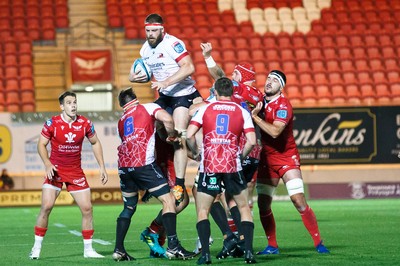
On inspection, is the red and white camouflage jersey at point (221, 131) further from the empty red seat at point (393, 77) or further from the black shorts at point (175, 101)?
the empty red seat at point (393, 77)

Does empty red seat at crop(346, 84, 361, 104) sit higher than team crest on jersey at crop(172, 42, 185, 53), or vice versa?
team crest on jersey at crop(172, 42, 185, 53)

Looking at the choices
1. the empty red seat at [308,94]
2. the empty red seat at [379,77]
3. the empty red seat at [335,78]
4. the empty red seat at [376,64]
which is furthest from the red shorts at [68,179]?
the empty red seat at [376,64]

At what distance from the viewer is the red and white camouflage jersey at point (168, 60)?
484 inches

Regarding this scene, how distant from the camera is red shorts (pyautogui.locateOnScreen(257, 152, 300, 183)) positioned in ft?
40.4

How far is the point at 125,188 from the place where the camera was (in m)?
12.0

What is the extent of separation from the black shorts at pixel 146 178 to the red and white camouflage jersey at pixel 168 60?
3.89ft

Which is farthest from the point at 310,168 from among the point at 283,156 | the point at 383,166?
the point at 283,156

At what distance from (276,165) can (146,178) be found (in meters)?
1.77

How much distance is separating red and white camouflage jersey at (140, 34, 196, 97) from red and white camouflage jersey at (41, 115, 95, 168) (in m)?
1.16

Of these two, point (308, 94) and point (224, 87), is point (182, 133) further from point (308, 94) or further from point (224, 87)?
point (308, 94)

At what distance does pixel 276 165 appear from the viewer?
12359mm

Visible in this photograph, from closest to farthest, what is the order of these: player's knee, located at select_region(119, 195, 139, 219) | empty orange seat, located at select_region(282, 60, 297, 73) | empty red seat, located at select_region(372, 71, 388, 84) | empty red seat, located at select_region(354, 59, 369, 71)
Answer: player's knee, located at select_region(119, 195, 139, 219) → empty red seat, located at select_region(372, 71, 388, 84) → empty orange seat, located at select_region(282, 60, 297, 73) → empty red seat, located at select_region(354, 59, 369, 71)

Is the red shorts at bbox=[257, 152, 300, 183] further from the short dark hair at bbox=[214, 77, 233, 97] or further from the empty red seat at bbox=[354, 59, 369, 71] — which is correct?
the empty red seat at bbox=[354, 59, 369, 71]

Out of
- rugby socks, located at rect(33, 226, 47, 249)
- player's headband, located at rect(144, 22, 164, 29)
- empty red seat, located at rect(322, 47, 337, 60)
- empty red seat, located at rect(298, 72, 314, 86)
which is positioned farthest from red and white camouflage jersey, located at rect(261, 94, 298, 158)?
empty red seat, located at rect(322, 47, 337, 60)
